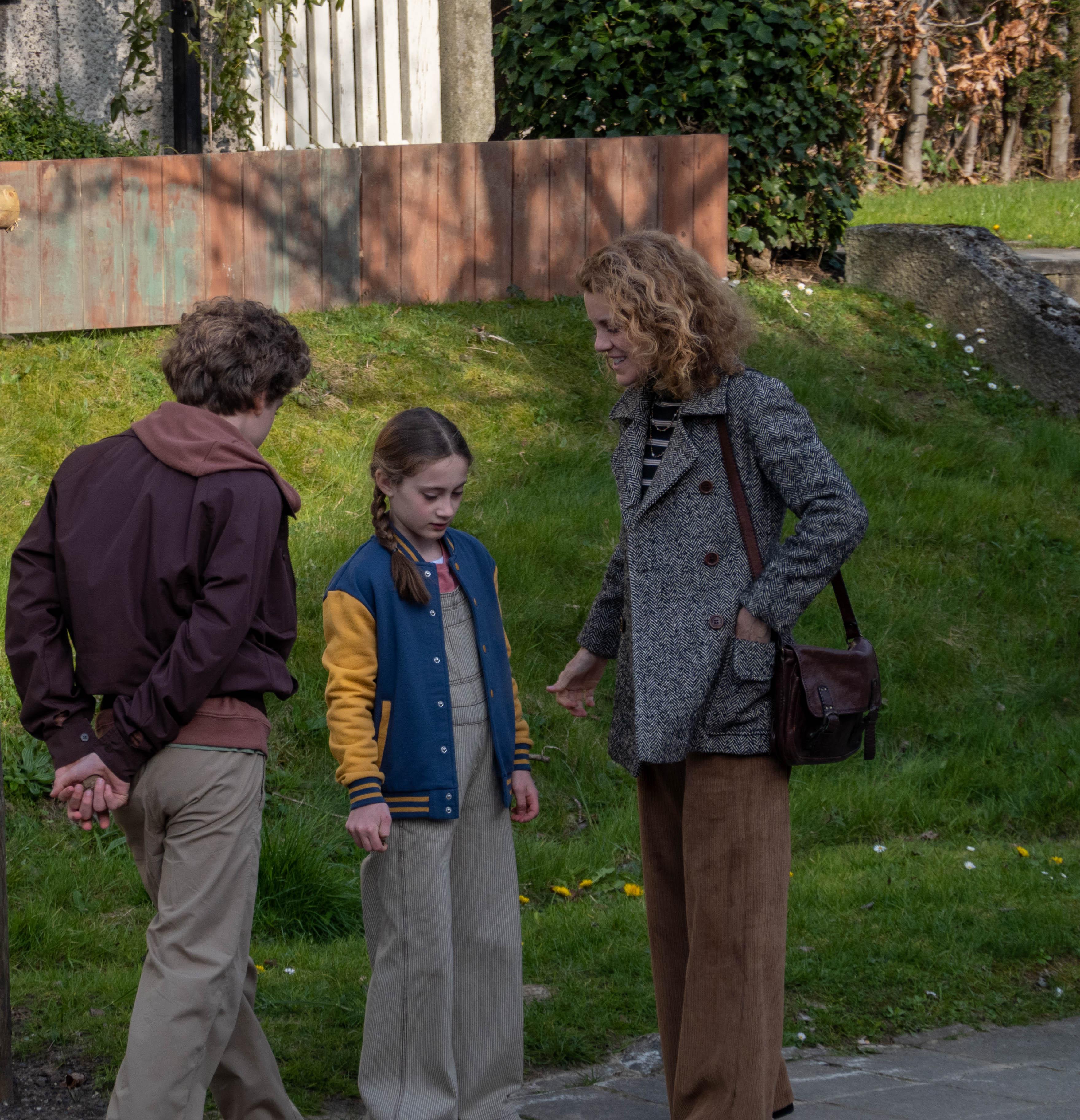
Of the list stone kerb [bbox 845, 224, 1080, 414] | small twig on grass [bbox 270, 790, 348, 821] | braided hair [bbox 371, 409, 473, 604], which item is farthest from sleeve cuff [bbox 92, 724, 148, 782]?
stone kerb [bbox 845, 224, 1080, 414]

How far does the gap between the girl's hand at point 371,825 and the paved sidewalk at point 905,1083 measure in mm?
912

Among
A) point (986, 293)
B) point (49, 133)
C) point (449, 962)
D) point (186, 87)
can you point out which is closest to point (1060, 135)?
point (986, 293)

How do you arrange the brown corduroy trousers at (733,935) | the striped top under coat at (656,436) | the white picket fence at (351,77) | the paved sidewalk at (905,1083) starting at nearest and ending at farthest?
the brown corduroy trousers at (733,935)
the striped top under coat at (656,436)
the paved sidewalk at (905,1083)
the white picket fence at (351,77)

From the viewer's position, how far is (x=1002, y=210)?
1330 centimetres

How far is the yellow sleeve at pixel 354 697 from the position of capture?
299cm

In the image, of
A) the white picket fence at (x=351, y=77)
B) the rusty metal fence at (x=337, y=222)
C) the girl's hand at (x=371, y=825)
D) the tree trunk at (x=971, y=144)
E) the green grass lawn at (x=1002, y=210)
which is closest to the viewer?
the girl's hand at (x=371, y=825)

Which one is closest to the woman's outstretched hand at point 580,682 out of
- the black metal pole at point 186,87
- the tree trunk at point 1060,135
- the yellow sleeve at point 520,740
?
the yellow sleeve at point 520,740

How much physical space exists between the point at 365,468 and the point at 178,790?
4302 millimetres

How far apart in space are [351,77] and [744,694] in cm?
844

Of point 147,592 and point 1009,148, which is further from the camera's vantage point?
point 1009,148

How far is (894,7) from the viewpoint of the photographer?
1634cm

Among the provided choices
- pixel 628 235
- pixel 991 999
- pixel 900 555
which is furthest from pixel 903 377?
pixel 628 235

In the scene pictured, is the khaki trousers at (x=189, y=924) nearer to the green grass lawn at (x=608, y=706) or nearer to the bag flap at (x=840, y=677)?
the green grass lawn at (x=608, y=706)

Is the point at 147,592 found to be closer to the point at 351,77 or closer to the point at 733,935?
the point at 733,935
